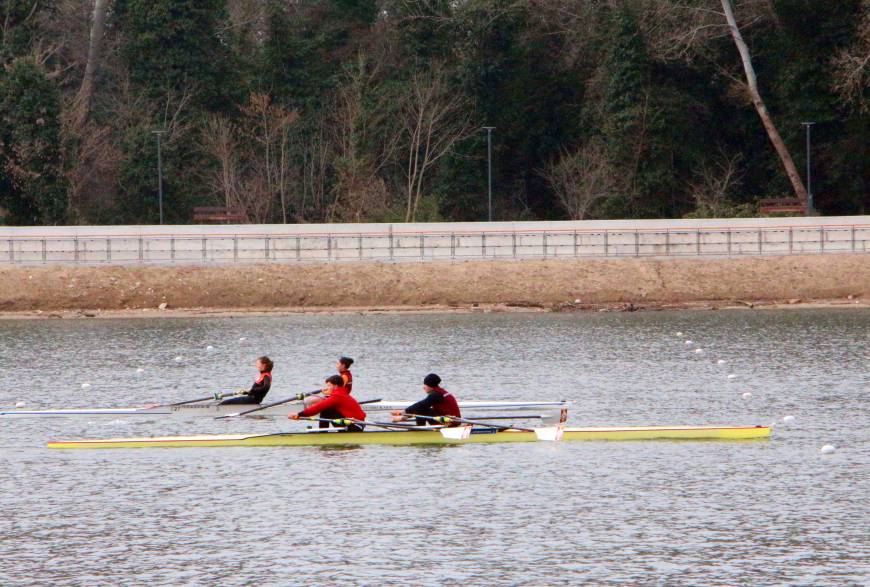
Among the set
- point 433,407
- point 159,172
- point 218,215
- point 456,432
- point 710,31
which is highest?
point 710,31

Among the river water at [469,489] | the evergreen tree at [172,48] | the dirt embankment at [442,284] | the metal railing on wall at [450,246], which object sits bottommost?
the river water at [469,489]

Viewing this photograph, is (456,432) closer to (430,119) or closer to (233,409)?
(233,409)

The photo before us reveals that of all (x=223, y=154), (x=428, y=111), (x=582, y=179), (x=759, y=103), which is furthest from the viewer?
(x=428, y=111)

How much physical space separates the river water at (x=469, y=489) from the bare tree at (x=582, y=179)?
4193 cm

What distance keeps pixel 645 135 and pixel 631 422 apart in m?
55.1

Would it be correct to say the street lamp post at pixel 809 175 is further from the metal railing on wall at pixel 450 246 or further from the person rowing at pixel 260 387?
the person rowing at pixel 260 387

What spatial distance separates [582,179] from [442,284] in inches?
1032

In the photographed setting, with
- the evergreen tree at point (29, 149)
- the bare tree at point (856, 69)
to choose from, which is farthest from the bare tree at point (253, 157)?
the bare tree at point (856, 69)

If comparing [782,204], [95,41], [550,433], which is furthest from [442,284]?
[95,41]

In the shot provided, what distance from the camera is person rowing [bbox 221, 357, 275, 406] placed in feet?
99.8

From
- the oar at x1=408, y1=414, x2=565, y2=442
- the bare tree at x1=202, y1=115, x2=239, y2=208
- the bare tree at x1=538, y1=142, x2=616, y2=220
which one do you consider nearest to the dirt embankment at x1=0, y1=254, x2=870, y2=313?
the bare tree at x1=538, y1=142, x2=616, y2=220

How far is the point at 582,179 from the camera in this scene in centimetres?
8606

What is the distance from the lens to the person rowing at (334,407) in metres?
28.1

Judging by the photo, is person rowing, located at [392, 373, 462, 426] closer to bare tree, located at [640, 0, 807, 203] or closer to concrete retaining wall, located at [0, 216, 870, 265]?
concrete retaining wall, located at [0, 216, 870, 265]
